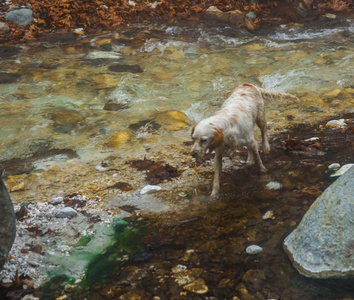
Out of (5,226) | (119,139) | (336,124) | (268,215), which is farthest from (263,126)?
(5,226)

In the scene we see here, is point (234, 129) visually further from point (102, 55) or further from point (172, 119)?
point (102, 55)

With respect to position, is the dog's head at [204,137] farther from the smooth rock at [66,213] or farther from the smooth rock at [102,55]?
the smooth rock at [102,55]

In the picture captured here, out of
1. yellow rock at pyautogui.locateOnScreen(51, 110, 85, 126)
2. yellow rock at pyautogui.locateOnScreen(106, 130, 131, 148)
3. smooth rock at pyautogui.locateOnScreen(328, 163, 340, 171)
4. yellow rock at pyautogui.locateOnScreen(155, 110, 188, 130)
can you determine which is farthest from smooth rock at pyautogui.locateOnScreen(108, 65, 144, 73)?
smooth rock at pyautogui.locateOnScreen(328, 163, 340, 171)

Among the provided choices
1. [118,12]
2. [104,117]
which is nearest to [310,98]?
[104,117]

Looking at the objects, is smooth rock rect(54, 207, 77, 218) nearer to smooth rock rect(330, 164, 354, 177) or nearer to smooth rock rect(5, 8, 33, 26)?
smooth rock rect(330, 164, 354, 177)

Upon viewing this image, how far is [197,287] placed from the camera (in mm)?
3512

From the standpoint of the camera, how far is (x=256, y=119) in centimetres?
600

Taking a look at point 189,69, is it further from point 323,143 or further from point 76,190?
point 76,190

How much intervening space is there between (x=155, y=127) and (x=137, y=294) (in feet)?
14.5

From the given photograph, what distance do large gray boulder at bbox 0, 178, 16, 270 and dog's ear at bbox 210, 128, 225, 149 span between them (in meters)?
2.29

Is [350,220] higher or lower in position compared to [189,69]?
higher

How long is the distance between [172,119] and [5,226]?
4817 millimetres

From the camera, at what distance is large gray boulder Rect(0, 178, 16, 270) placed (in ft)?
11.3

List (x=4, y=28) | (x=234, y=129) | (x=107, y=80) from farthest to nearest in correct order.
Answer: (x=4, y=28)
(x=107, y=80)
(x=234, y=129)
